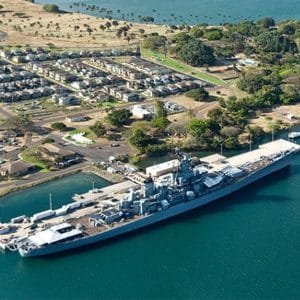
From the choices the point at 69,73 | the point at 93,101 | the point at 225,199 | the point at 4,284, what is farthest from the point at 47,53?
the point at 4,284

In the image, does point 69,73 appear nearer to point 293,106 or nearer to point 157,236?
point 293,106

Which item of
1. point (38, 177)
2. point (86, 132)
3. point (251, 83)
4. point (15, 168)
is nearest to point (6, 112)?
point (86, 132)


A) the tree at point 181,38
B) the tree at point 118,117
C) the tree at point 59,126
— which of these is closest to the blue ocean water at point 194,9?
the tree at point 181,38

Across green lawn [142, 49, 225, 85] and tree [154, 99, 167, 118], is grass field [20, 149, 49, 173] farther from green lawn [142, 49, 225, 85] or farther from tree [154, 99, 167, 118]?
green lawn [142, 49, 225, 85]

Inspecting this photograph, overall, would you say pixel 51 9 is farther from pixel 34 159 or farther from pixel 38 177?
pixel 38 177

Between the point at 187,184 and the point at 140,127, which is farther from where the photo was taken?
the point at 140,127

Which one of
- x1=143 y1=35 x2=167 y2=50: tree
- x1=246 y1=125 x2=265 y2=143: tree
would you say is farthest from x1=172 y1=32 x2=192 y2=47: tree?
x1=246 y1=125 x2=265 y2=143: tree
